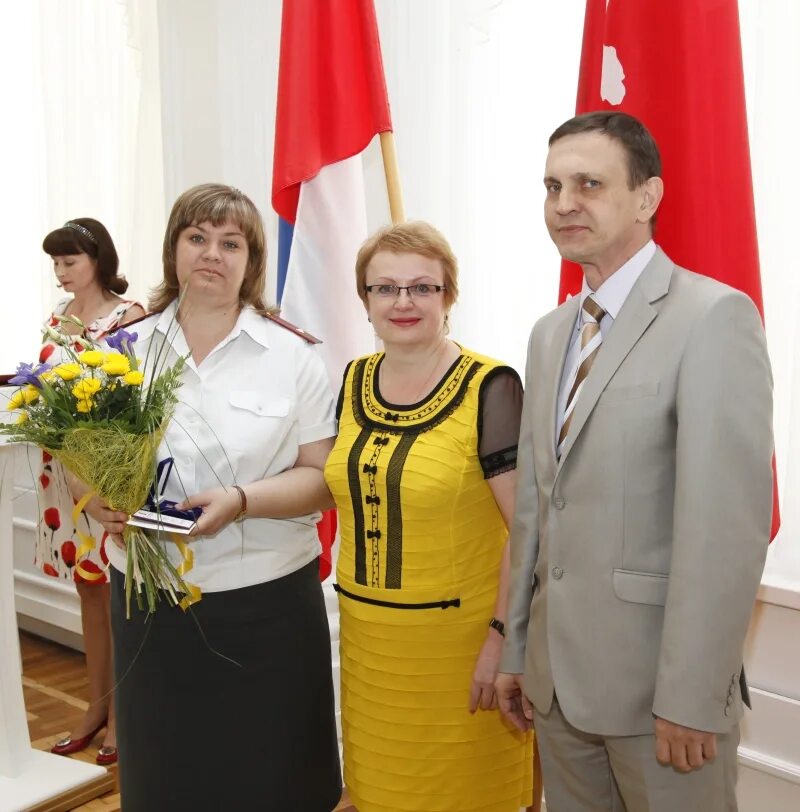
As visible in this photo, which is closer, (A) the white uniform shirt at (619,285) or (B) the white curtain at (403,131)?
(A) the white uniform shirt at (619,285)

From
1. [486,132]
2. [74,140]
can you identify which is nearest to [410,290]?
[486,132]

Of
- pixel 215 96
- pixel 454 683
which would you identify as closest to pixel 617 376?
pixel 454 683

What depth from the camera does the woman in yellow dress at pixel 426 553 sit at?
1.79 m

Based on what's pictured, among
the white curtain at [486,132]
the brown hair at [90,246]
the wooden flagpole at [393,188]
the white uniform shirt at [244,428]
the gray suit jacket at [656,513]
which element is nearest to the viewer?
the gray suit jacket at [656,513]

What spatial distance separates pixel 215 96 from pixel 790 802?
10.2ft

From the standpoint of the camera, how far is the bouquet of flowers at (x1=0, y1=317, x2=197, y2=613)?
1644 millimetres

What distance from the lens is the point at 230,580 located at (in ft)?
6.17

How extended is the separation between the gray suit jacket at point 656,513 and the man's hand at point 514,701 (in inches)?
4.1

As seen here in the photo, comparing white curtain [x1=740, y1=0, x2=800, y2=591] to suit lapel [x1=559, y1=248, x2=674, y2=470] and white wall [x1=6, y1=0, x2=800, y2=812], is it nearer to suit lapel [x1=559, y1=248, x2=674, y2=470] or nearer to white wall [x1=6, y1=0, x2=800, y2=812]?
white wall [x1=6, y1=0, x2=800, y2=812]

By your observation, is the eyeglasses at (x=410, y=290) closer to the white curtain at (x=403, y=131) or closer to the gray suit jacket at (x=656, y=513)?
the gray suit jacket at (x=656, y=513)

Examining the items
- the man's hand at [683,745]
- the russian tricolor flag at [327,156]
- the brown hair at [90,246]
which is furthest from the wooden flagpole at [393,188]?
the man's hand at [683,745]

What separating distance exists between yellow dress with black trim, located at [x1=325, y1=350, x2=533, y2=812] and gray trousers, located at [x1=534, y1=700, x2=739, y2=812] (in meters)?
0.28

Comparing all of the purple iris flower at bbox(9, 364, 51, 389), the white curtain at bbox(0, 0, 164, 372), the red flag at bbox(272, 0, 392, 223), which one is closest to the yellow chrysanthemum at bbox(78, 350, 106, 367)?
the purple iris flower at bbox(9, 364, 51, 389)

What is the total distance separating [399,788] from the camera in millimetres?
1837
